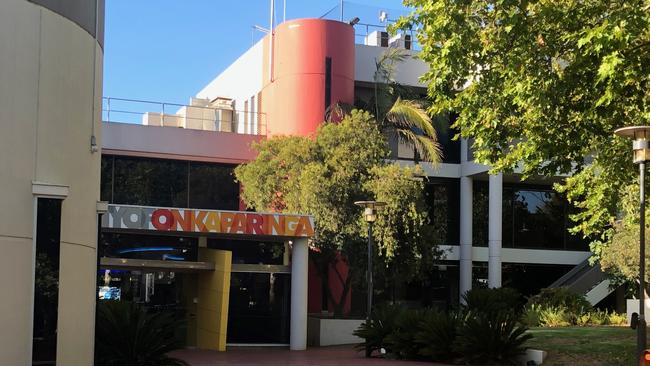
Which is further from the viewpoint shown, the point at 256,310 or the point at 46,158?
the point at 256,310

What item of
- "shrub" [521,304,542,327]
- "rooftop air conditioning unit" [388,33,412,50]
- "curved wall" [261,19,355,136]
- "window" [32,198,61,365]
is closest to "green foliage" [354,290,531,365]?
"shrub" [521,304,542,327]

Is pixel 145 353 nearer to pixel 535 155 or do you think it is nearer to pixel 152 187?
pixel 535 155

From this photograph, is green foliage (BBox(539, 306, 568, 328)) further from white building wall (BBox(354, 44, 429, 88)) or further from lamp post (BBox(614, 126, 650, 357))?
lamp post (BBox(614, 126, 650, 357))

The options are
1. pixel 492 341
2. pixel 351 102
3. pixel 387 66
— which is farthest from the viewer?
pixel 351 102

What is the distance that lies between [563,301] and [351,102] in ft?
32.8

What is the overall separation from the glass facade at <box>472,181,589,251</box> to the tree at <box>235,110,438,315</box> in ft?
30.4

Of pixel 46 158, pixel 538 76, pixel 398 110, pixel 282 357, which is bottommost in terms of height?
pixel 282 357

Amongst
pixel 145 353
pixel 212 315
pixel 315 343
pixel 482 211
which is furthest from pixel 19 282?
pixel 482 211

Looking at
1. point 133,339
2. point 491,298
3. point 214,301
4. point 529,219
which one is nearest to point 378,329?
point 214,301

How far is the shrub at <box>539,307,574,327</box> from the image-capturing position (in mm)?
21797

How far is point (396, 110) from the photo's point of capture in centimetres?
2538

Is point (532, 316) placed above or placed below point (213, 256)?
below

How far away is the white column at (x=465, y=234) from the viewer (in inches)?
1236

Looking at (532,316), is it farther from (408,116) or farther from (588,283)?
(588,283)
